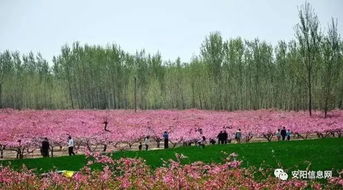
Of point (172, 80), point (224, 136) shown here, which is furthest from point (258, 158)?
point (172, 80)

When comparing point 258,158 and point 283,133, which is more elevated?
point 283,133

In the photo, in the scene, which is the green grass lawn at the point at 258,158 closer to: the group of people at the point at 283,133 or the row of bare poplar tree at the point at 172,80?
the group of people at the point at 283,133

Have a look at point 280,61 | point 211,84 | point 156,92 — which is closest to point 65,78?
point 156,92

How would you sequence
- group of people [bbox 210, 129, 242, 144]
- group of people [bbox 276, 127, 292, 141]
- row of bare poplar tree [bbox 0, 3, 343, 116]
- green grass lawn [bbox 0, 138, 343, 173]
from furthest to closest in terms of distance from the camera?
row of bare poplar tree [bbox 0, 3, 343, 116] < group of people [bbox 276, 127, 292, 141] < group of people [bbox 210, 129, 242, 144] < green grass lawn [bbox 0, 138, 343, 173]

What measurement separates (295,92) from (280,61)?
583cm

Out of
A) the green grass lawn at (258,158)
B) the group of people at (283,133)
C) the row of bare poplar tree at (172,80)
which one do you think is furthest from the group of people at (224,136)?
the row of bare poplar tree at (172,80)

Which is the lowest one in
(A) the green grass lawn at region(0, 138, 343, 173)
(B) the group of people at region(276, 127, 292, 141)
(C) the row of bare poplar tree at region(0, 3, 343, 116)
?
(A) the green grass lawn at region(0, 138, 343, 173)

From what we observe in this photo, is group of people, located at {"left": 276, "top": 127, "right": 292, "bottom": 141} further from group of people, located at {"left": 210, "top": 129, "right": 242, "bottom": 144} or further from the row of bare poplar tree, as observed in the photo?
the row of bare poplar tree

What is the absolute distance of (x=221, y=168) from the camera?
886 cm

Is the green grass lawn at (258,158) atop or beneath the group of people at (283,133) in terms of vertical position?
beneath

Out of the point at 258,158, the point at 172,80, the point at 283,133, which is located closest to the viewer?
the point at 258,158

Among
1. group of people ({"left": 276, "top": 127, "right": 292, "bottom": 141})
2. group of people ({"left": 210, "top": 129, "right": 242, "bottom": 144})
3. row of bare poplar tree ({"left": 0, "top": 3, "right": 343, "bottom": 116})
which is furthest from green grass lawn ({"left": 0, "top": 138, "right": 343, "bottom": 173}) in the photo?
row of bare poplar tree ({"left": 0, "top": 3, "right": 343, "bottom": 116})

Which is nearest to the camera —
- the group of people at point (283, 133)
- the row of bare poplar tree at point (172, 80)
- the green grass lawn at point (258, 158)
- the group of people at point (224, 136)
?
the green grass lawn at point (258, 158)

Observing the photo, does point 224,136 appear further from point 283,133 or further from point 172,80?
point 172,80
